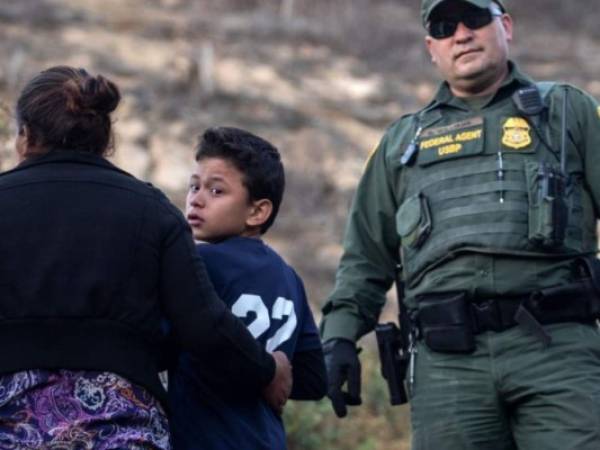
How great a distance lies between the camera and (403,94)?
1633 cm

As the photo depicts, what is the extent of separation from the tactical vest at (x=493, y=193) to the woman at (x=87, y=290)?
1312 millimetres

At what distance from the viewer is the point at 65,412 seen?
3.06 metres

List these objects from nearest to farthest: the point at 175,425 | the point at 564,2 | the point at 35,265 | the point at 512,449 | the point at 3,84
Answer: the point at 35,265 → the point at 175,425 → the point at 512,449 → the point at 3,84 → the point at 564,2

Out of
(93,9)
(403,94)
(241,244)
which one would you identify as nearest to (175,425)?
(241,244)

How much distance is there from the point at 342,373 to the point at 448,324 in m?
0.46

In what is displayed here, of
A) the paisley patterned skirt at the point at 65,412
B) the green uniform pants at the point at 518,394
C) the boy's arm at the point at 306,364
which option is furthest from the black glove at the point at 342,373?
the paisley patterned skirt at the point at 65,412

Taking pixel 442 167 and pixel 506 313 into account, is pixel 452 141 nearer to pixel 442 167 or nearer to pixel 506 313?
pixel 442 167

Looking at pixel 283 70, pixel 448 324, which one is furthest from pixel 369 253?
pixel 283 70

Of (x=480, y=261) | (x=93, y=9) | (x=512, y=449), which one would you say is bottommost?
(x=512, y=449)

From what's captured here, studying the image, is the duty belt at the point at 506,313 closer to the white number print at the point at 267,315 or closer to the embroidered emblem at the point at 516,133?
the embroidered emblem at the point at 516,133

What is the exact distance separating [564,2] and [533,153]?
52.0 ft

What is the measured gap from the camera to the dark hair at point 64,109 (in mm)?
3223

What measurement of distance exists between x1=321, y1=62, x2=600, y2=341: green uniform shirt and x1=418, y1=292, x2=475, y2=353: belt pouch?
0.17 feet

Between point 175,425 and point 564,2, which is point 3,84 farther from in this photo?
point 175,425
